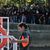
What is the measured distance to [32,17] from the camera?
18281mm

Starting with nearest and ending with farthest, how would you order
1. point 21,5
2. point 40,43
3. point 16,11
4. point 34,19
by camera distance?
point 40,43 → point 34,19 → point 16,11 → point 21,5

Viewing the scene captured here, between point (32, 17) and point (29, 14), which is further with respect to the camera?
point (29, 14)

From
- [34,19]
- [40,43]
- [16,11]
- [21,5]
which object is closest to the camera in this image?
[40,43]

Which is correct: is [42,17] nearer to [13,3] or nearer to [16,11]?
[16,11]

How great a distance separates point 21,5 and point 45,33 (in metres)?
6.63

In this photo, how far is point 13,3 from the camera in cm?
2214

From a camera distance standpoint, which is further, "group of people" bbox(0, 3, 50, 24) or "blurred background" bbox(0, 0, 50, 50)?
"group of people" bbox(0, 3, 50, 24)

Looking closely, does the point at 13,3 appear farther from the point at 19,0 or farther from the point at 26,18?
the point at 26,18

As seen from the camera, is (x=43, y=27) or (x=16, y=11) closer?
(x=43, y=27)

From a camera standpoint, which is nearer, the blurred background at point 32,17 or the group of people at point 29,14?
the blurred background at point 32,17

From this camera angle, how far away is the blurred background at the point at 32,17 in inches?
597

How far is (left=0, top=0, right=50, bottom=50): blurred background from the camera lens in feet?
49.7

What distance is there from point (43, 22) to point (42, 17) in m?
0.36

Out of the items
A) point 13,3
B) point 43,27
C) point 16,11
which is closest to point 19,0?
point 13,3
